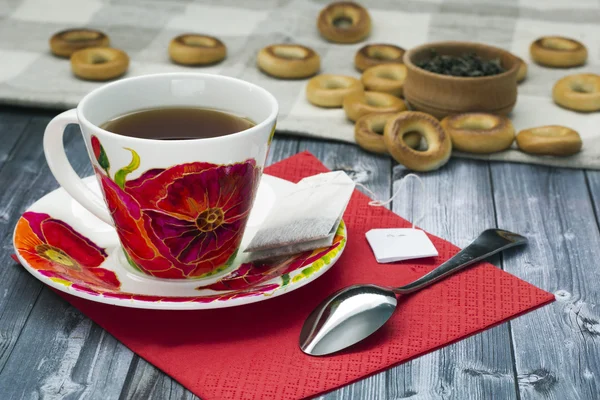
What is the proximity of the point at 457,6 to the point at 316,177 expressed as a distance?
4.96ft

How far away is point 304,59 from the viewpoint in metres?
Answer: 1.92

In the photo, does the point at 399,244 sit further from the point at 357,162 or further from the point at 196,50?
Answer: the point at 196,50

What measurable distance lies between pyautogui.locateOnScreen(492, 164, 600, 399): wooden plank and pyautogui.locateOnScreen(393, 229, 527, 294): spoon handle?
0.03 m

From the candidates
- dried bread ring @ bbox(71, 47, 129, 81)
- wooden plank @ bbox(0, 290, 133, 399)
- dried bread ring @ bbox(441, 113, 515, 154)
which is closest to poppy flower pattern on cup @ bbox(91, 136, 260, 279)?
wooden plank @ bbox(0, 290, 133, 399)

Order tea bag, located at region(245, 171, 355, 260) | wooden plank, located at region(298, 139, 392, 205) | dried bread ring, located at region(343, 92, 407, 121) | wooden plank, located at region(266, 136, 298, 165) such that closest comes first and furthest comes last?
tea bag, located at region(245, 171, 355, 260) → wooden plank, located at region(298, 139, 392, 205) → wooden plank, located at region(266, 136, 298, 165) → dried bread ring, located at region(343, 92, 407, 121)

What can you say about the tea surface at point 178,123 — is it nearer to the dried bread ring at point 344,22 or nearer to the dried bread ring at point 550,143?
the dried bread ring at point 550,143

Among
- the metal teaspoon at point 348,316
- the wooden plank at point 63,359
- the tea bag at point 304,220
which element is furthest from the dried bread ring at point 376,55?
the wooden plank at point 63,359

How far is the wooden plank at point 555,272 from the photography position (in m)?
0.89

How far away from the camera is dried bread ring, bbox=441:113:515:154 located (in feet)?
4.93

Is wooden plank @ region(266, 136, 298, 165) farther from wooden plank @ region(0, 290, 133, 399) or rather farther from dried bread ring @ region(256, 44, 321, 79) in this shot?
wooden plank @ region(0, 290, 133, 399)

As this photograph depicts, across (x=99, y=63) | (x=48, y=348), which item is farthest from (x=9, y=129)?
(x=48, y=348)

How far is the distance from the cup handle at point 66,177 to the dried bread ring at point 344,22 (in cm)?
132

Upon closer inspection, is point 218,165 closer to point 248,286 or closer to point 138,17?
point 248,286

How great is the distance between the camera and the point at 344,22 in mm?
2322
